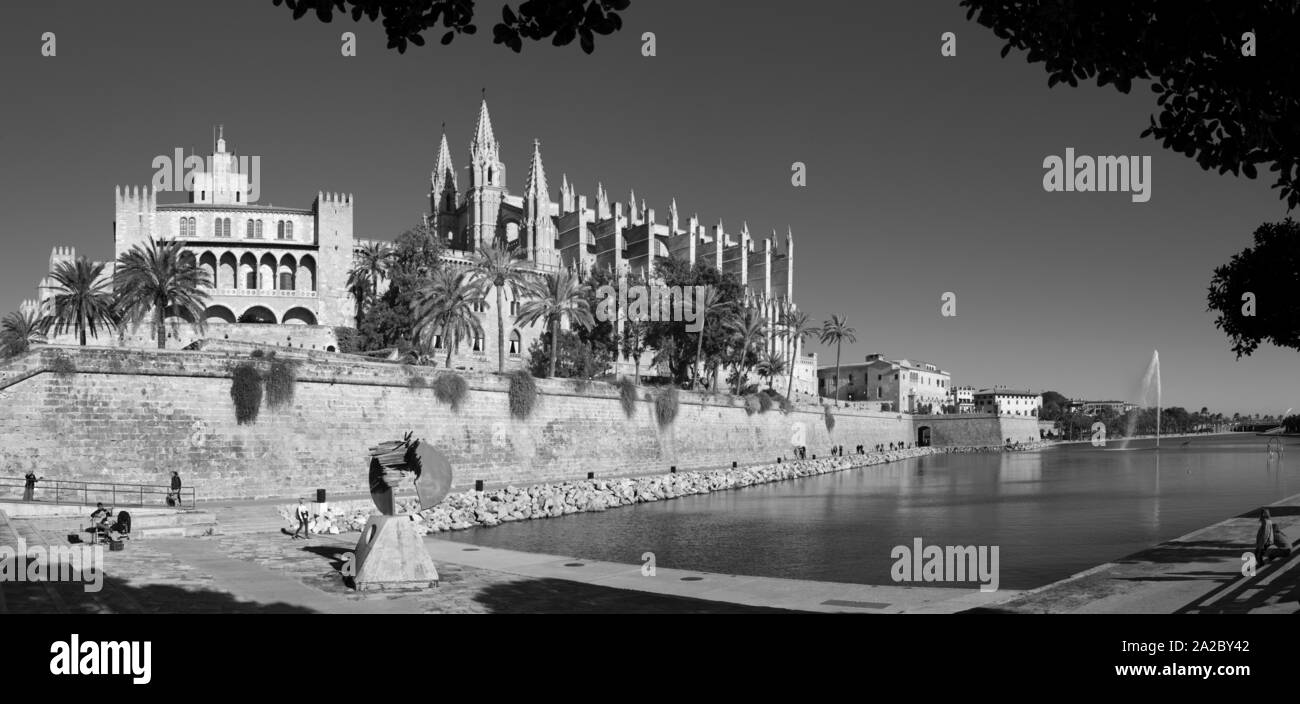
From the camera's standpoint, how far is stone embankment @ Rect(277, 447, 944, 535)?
22656 millimetres

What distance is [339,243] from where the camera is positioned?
68938 mm

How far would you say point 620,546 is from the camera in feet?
69.7

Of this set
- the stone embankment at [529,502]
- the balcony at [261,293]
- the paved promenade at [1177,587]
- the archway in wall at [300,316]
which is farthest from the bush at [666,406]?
the balcony at [261,293]

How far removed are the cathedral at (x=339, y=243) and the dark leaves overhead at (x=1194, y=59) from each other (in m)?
51.2

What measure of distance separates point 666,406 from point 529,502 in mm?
18723

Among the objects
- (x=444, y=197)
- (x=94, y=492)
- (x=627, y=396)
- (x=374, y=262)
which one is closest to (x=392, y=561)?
(x=94, y=492)

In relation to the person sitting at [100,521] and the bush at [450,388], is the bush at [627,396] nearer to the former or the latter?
the bush at [450,388]

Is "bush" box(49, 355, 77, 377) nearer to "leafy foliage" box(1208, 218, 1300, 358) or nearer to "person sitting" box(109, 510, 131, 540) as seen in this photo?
"person sitting" box(109, 510, 131, 540)

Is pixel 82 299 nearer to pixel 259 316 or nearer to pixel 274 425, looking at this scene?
pixel 259 316

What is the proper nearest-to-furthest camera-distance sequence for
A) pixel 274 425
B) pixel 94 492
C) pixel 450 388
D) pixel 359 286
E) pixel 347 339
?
pixel 94 492
pixel 274 425
pixel 450 388
pixel 347 339
pixel 359 286

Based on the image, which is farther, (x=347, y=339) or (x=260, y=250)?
(x=260, y=250)

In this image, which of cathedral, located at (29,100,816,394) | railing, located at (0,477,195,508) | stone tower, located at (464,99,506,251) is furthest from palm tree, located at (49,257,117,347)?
stone tower, located at (464,99,506,251)

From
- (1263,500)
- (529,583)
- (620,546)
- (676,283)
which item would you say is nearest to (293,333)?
(676,283)
